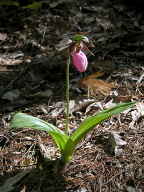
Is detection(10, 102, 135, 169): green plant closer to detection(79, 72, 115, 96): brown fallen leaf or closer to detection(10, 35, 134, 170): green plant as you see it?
detection(10, 35, 134, 170): green plant

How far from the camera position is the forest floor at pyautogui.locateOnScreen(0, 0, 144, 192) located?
186 centimetres

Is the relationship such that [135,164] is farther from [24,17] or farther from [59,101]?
[24,17]

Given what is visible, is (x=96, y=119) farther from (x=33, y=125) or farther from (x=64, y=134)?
(x=33, y=125)

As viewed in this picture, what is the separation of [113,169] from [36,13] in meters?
2.44

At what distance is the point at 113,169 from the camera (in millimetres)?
1863

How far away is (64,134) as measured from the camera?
1.80m

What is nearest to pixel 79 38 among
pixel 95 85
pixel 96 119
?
pixel 96 119

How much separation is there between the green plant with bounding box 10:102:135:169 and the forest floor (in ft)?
0.35

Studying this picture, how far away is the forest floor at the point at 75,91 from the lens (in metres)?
1.86

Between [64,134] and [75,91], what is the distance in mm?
886

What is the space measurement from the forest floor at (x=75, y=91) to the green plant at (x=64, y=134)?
0.35 feet

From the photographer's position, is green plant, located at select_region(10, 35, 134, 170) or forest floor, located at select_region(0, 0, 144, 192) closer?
green plant, located at select_region(10, 35, 134, 170)

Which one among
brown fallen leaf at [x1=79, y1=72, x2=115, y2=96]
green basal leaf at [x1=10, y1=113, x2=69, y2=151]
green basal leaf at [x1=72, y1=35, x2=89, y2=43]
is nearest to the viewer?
green basal leaf at [x1=10, y1=113, x2=69, y2=151]

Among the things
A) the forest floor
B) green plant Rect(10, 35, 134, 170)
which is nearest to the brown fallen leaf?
the forest floor
